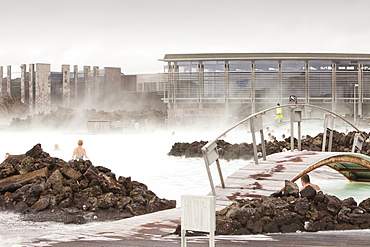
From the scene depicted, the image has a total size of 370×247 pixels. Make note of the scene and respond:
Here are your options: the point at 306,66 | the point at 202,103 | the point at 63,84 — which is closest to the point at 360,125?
the point at 306,66

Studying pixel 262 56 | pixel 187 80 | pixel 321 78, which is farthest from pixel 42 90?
pixel 321 78

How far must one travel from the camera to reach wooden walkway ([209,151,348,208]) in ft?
29.7

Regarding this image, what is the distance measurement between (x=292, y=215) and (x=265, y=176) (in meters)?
2.52

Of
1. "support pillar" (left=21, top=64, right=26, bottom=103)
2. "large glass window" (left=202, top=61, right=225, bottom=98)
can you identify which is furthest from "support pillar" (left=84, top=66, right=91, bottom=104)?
"large glass window" (left=202, top=61, right=225, bottom=98)

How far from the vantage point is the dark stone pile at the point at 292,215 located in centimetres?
734


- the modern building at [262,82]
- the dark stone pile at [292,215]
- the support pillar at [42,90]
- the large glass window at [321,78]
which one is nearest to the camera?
the dark stone pile at [292,215]

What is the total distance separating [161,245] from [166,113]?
43899 millimetres

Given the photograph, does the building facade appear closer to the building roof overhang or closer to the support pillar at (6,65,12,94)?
the support pillar at (6,65,12,94)

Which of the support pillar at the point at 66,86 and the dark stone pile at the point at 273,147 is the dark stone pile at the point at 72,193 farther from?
the support pillar at the point at 66,86

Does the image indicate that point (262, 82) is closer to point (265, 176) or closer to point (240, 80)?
point (240, 80)

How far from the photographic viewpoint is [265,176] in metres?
10.0

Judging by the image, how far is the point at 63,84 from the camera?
57.0m

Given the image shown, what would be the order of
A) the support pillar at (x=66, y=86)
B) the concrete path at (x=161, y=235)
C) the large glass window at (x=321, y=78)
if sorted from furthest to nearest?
the support pillar at (x=66, y=86) < the large glass window at (x=321, y=78) < the concrete path at (x=161, y=235)

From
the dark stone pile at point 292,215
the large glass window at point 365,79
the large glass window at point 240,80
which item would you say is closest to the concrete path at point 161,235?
the dark stone pile at point 292,215
